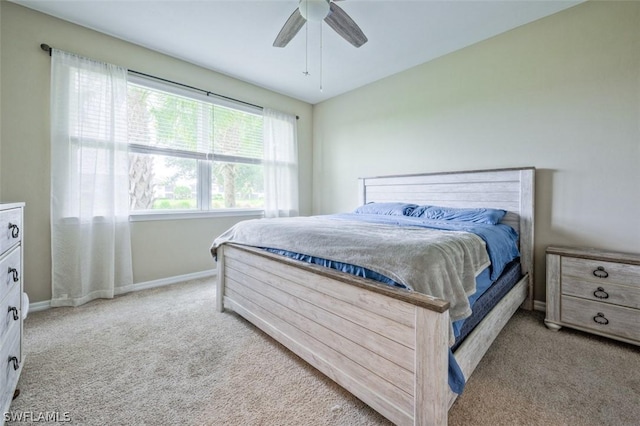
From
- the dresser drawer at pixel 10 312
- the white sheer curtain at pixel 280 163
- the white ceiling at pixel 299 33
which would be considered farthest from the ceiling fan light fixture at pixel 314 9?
the dresser drawer at pixel 10 312

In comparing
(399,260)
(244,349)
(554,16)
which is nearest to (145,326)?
(244,349)

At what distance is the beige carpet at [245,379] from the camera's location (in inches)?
48.0

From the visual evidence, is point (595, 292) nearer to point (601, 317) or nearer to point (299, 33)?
point (601, 317)

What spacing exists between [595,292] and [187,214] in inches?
154

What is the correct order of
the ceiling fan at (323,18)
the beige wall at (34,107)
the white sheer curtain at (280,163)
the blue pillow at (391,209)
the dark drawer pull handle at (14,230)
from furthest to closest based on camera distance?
1. the white sheer curtain at (280,163)
2. the blue pillow at (391,209)
3. the beige wall at (34,107)
4. the ceiling fan at (323,18)
5. the dark drawer pull handle at (14,230)

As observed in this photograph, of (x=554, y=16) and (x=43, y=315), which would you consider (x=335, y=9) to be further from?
(x=43, y=315)

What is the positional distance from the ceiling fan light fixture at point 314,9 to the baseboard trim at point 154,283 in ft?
9.99

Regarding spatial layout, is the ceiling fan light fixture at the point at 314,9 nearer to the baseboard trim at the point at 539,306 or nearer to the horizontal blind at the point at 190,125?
the horizontal blind at the point at 190,125

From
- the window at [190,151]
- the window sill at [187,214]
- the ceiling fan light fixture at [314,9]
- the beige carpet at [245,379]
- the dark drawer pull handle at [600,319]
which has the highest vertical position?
the ceiling fan light fixture at [314,9]

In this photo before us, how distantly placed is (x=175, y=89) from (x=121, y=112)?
2.23ft

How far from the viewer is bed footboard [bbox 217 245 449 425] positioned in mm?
981

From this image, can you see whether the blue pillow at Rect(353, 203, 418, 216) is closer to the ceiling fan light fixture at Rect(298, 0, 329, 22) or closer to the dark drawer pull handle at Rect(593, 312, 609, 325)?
the dark drawer pull handle at Rect(593, 312, 609, 325)

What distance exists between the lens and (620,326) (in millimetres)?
1761

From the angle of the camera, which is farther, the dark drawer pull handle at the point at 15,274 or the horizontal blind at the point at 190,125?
the horizontal blind at the point at 190,125
